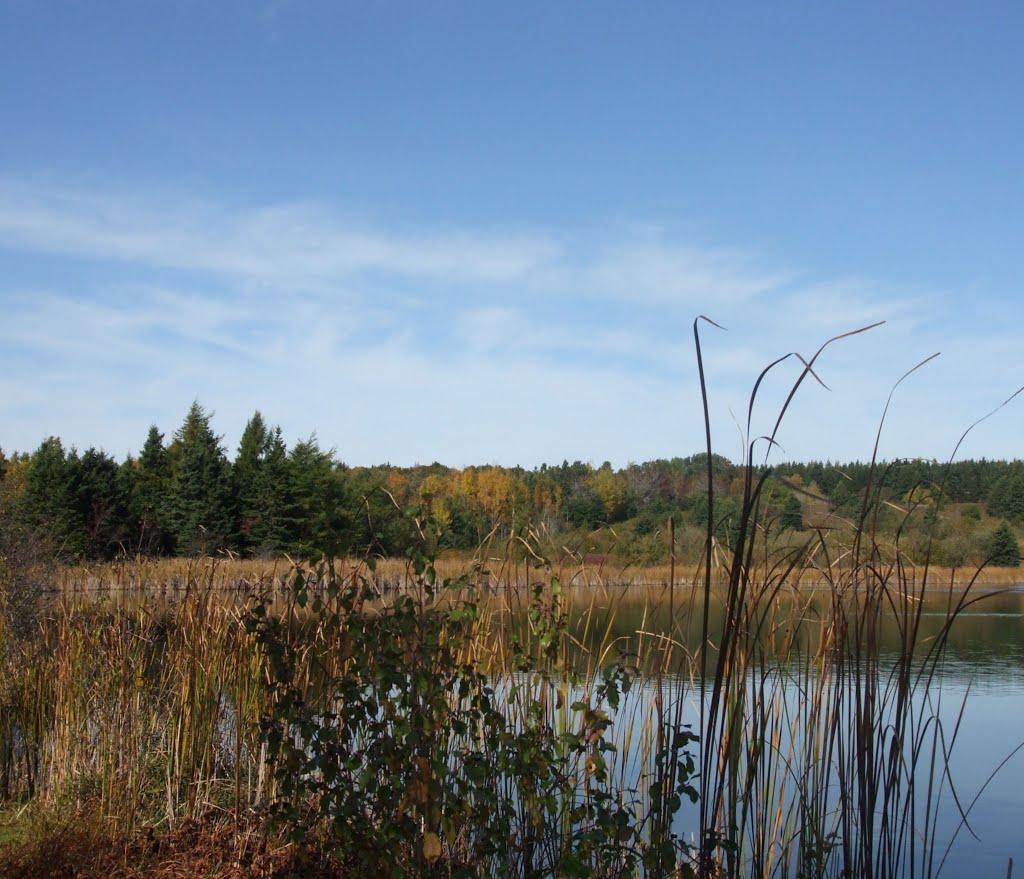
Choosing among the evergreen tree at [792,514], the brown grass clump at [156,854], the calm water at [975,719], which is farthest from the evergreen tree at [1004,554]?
the brown grass clump at [156,854]

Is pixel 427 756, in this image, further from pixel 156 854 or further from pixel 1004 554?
pixel 156 854

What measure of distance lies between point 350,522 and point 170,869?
62.1 inches

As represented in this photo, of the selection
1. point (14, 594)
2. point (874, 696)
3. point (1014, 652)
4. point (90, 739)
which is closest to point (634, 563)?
point (874, 696)

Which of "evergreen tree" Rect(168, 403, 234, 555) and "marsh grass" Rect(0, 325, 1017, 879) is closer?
"marsh grass" Rect(0, 325, 1017, 879)

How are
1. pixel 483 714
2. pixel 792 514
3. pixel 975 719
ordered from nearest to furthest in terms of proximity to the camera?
1. pixel 792 514
2. pixel 483 714
3. pixel 975 719

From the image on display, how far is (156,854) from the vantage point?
131 inches

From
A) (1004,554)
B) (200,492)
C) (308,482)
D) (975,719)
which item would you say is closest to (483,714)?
(1004,554)

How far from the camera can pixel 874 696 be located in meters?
2.32

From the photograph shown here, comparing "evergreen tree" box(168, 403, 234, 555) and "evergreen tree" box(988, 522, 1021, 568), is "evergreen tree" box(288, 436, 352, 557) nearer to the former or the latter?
"evergreen tree" box(168, 403, 234, 555)

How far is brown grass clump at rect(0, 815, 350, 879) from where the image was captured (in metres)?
3.10

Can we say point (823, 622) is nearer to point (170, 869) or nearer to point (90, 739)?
point (170, 869)

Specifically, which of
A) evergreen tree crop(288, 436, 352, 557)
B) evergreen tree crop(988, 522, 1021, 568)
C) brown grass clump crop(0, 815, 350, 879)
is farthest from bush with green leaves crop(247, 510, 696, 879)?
evergreen tree crop(288, 436, 352, 557)

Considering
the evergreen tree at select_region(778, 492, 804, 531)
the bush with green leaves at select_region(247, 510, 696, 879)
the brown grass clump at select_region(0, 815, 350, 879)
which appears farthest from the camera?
the brown grass clump at select_region(0, 815, 350, 879)

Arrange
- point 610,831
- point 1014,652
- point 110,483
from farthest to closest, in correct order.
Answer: point 110,483
point 1014,652
point 610,831
